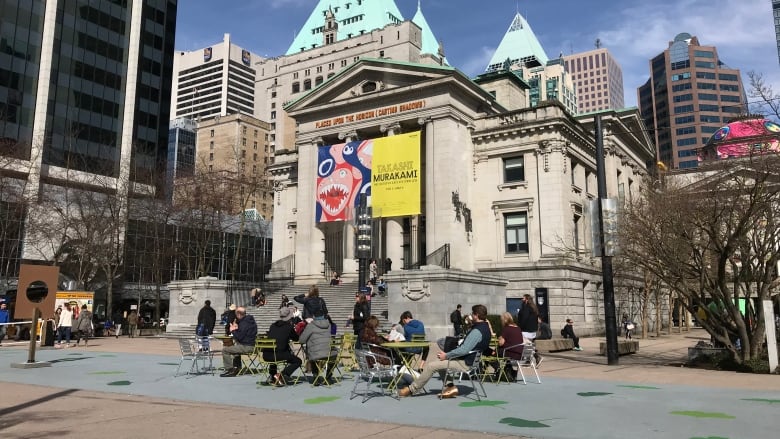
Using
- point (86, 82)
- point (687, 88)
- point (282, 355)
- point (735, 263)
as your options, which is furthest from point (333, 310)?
point (687, 88)

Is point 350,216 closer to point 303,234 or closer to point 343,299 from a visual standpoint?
point 303,234

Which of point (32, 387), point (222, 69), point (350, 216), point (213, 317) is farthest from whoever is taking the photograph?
point (222, 69)

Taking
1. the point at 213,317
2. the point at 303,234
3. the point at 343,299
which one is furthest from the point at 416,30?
the point at 213,317

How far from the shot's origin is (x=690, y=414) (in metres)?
8.40

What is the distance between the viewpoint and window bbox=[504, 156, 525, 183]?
37.2 meters

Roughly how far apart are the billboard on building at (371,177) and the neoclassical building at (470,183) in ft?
3.33

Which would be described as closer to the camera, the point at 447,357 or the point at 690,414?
the point at 690,414

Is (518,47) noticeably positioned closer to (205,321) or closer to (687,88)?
(687,88)

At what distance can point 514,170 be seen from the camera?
37.3 m

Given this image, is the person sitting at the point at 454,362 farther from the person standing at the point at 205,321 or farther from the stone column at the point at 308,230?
the stone column at the point at 308,230

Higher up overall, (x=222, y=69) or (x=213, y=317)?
(x=222, y=69)

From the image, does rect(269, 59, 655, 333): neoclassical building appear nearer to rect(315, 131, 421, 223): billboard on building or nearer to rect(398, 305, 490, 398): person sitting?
rect(315, 131, 421, 223): billboard on building

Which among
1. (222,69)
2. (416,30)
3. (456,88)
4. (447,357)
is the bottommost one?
(447,357)

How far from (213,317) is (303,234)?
2019cm
